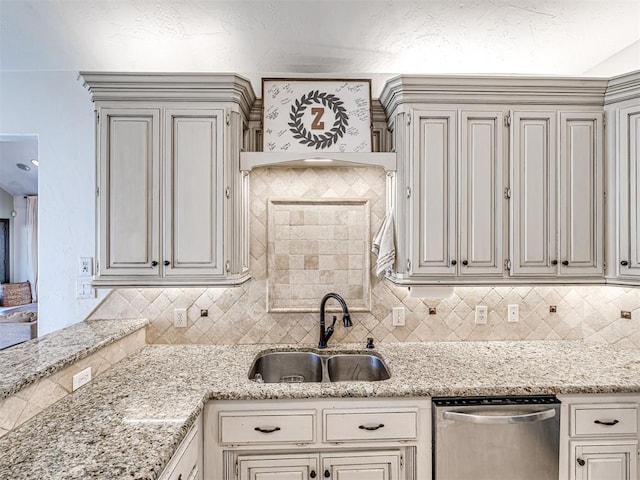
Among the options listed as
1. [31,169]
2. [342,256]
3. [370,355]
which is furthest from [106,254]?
[31,169]

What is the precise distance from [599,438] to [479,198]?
1276mm

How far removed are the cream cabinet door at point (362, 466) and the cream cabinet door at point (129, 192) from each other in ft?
4.30

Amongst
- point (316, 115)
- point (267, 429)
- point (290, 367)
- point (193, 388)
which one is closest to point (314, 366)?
point (290, 367)

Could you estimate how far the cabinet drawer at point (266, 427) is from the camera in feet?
5.14

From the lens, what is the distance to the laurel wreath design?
2.05 metres

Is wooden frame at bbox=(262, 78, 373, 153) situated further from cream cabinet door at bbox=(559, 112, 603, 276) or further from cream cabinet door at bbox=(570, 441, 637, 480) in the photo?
cream cabinet door at bbox=(570, 441, 637, 480)

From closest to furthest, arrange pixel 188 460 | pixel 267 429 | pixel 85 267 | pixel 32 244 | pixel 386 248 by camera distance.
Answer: pixel 188 460, pixel 267 429, pixel 386 248, pixel 85 267, pixel 32 244

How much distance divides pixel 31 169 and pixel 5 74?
114 inches

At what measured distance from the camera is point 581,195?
77.4 inches

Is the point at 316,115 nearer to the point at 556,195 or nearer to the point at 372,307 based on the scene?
the point at 372,307

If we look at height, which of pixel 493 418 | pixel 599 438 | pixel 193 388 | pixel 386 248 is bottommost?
pixel 599 438

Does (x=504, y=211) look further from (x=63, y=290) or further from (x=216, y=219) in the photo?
(x=63, y=290)

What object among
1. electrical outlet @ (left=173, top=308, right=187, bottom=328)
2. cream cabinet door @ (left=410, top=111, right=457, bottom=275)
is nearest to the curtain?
electrical outlet @ (left=173, top=308, right=187, bottom=328)

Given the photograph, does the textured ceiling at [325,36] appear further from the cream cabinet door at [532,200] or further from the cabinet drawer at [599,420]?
the cabinet drawer at [599,420]
